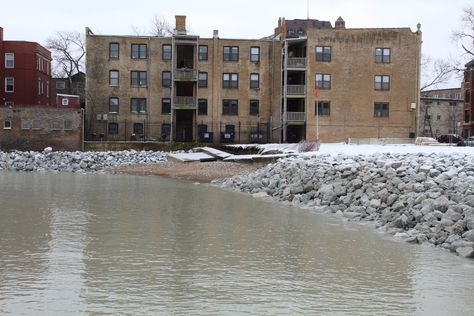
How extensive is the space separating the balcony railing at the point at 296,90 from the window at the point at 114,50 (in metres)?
16.3

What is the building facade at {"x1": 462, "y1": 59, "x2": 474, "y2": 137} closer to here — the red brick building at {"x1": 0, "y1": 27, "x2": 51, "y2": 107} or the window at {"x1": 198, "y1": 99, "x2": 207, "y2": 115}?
the window at {"x1": 198, "y1": 99, "x2": 207, "y2": 115}

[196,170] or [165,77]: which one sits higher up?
[165,77]

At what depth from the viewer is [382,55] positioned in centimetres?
5375

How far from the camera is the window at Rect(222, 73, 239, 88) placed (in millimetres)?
56188

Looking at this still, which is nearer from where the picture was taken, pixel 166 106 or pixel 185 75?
pixel 185 75

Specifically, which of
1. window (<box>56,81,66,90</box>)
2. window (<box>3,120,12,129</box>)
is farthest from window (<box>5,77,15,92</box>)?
window (<box>56,81,66,90</box>)

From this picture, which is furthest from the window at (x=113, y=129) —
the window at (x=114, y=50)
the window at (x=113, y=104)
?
the window at (x=114, y=50)

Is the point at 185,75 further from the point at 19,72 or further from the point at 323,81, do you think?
the point at 19,72

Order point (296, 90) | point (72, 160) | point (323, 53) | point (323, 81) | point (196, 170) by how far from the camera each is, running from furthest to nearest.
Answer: point (296, 90) < point (323, 81) < point (323, 53) < point (72, 160) < point (196, 170)

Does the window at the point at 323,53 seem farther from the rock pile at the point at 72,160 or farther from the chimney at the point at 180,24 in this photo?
the rock pile at the point at 72,160

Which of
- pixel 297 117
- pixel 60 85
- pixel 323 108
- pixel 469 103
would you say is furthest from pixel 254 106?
pixel 469 103

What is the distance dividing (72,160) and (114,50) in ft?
48.4

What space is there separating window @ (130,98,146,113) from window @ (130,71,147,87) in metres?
1.41

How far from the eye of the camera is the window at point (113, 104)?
183ft
